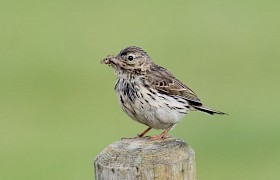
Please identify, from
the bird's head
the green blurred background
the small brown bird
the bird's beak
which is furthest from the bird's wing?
the green blurred background

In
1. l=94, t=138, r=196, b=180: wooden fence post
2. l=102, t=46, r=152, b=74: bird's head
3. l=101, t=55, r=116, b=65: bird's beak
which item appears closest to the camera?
l=94, t=138, r=196, b=180: wooden fence post

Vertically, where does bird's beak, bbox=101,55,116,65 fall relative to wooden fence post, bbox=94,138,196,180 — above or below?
above

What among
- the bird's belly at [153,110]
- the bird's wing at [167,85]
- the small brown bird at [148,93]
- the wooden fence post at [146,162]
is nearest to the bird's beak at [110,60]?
the small brown bird at [148,93]

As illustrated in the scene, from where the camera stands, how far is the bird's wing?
10.4 metres

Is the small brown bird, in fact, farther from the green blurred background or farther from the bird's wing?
the green blurred background

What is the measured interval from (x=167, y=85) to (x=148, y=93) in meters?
0.39

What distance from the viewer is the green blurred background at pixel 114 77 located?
19.9 metres

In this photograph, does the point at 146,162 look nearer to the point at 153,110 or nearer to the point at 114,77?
the point at 153,110

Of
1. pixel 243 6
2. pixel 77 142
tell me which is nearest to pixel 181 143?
pixel 77 142

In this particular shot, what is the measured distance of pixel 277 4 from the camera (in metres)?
32.2

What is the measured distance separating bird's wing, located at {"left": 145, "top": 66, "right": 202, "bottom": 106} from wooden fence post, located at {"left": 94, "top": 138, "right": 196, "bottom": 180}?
8.56ft

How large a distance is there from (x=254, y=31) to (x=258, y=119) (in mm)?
7348

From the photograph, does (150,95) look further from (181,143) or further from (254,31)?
(254,31)

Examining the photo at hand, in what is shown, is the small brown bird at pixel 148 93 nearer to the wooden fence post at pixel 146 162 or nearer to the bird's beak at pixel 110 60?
the bird's beak at pixel 110 60
